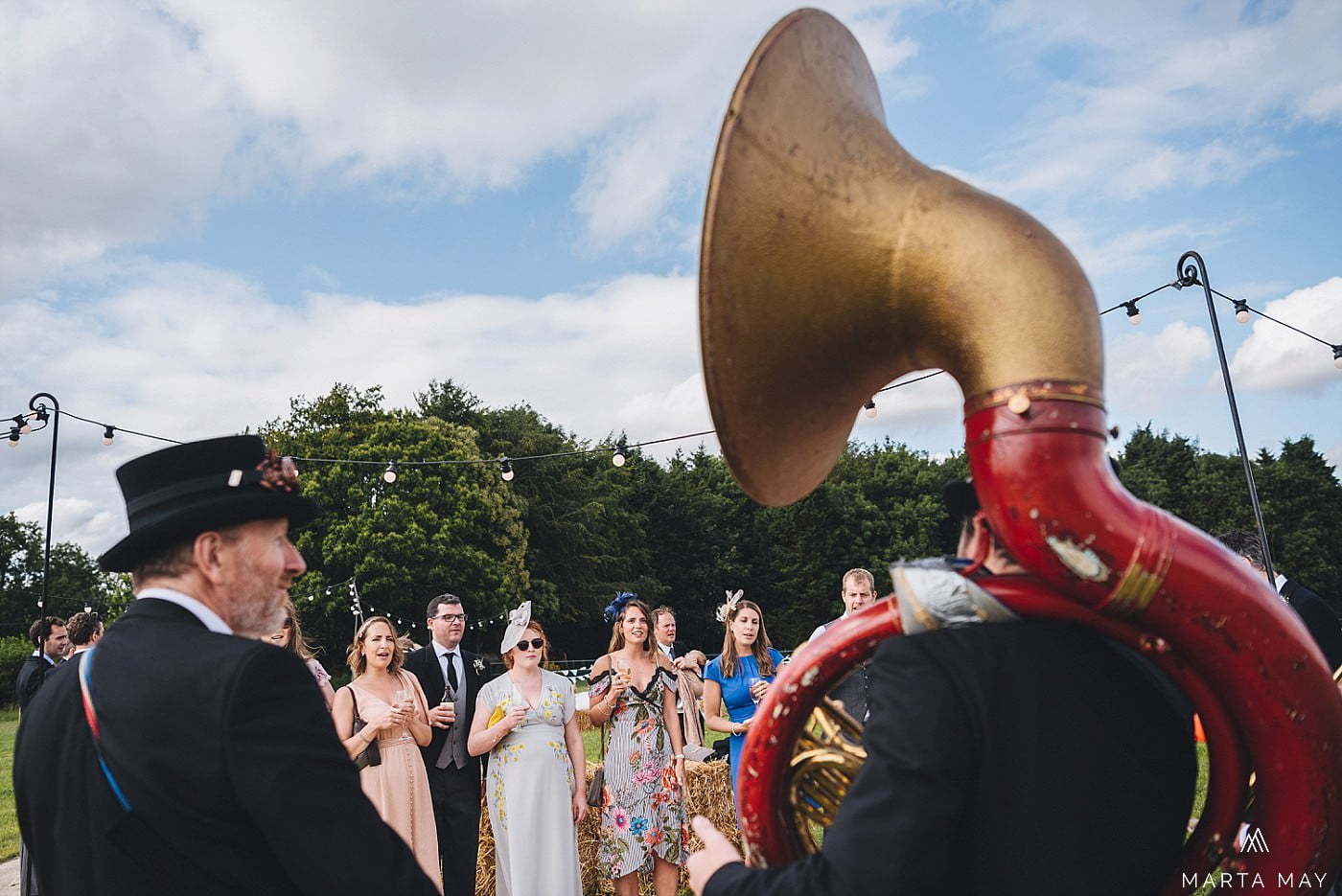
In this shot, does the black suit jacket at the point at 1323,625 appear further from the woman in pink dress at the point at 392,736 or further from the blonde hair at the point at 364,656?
the blonde hair at the point at 364,656

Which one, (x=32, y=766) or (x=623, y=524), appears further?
(x=623, y=524)

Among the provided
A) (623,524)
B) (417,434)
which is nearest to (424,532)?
(417,434)

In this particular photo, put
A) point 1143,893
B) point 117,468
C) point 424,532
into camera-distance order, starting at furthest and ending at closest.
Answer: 1. point 424,532
2. point 117,468
3. point 1143,893

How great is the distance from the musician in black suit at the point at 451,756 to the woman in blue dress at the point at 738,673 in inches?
65.0

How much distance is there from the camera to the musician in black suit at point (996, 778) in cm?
160

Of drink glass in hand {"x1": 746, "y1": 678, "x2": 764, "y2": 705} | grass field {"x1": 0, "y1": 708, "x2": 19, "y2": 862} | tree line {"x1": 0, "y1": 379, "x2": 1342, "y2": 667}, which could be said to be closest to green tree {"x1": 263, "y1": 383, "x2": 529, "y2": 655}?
tree line {"x1": 0, "y1": 379, "x2": 1342, "y2": 667}

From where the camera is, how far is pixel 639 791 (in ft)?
21.1

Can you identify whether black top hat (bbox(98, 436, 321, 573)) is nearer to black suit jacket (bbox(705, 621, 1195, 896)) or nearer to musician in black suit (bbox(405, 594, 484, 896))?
black suit jacket (bbox(705, 621, 1195, 896))

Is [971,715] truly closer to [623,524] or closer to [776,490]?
[776,490]

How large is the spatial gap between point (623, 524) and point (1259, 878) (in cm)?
4019

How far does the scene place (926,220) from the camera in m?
1.71

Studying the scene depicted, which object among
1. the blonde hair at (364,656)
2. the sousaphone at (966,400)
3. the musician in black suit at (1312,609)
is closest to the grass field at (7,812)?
Result: the blonde hair at (364,656)

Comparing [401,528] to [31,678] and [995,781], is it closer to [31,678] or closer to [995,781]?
[31,678]

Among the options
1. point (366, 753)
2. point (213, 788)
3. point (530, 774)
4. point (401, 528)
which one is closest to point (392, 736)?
point (366, 753)
